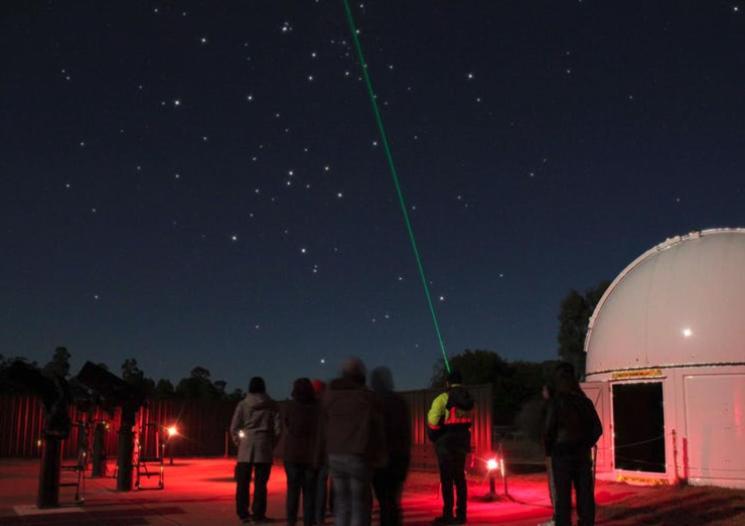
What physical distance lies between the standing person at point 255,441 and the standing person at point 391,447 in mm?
2559

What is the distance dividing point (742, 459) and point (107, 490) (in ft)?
32.2

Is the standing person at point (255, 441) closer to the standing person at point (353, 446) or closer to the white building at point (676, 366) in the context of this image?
the standing person at point (353, 446)

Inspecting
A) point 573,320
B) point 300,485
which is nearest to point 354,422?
point 300,485

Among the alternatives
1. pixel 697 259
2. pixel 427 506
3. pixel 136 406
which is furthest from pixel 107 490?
pixel 697 259

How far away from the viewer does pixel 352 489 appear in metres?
6.05

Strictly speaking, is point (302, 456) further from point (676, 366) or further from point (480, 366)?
point (480, 366)

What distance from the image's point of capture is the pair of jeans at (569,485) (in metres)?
7.15

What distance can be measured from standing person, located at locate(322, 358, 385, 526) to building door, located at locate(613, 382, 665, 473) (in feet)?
28.4

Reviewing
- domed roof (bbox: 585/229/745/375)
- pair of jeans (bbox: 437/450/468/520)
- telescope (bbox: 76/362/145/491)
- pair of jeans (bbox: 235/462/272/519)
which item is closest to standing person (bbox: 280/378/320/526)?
pair of jeans (bbox: 235/462/272/519)

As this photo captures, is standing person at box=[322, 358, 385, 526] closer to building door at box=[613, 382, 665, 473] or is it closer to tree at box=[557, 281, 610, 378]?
building door at box=[613, 382, 665, 473]

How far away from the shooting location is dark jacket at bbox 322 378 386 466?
19.8 ft

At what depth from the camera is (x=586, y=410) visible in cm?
729

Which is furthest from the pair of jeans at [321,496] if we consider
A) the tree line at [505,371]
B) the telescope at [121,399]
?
the tree line at [505,371]

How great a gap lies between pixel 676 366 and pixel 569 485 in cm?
636
